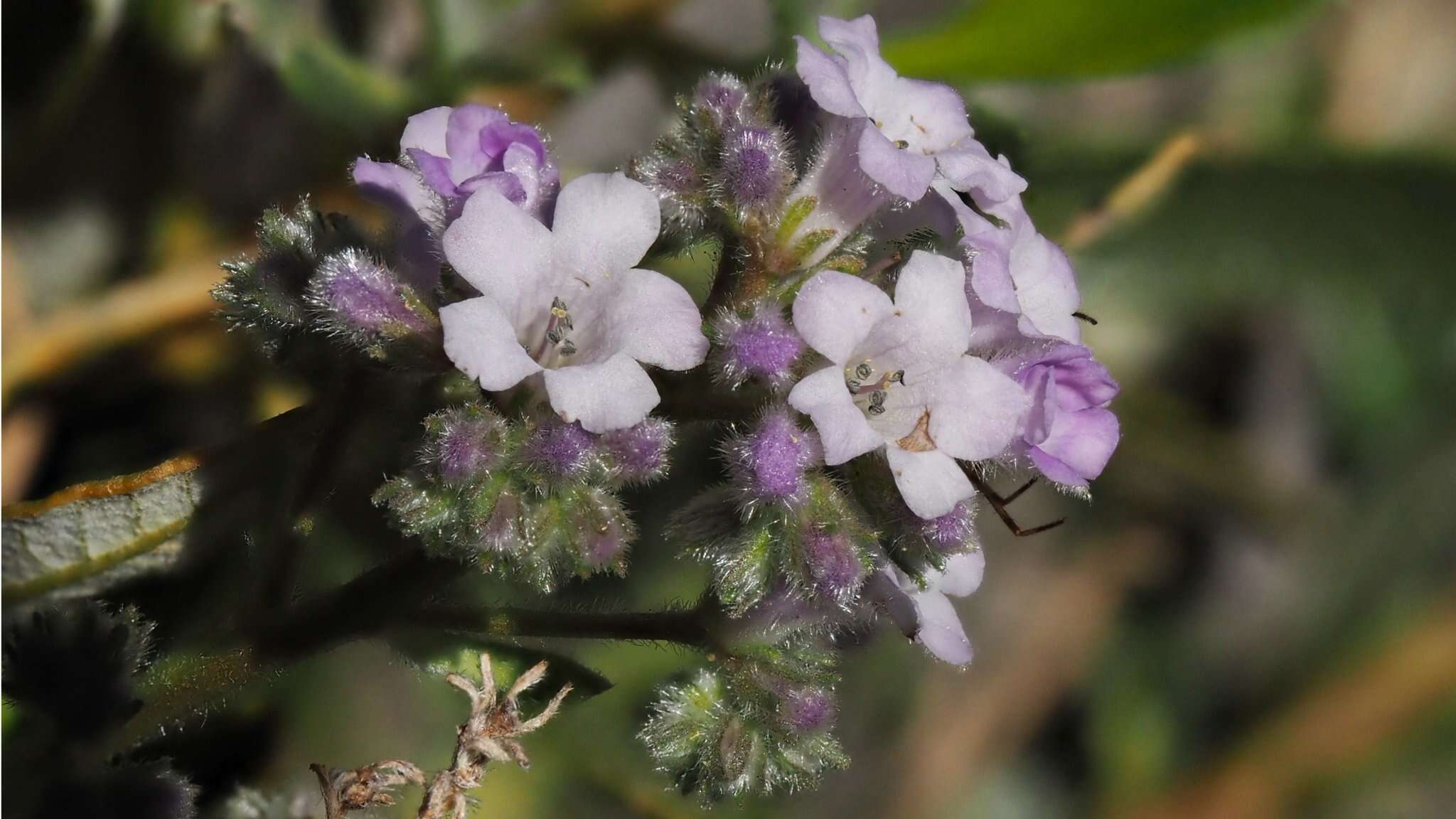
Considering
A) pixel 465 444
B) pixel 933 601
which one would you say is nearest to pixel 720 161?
pixel 465 444

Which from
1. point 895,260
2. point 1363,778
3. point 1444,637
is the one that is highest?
point 895,260

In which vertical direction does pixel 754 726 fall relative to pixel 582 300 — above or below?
below

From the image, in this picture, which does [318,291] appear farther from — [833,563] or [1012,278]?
[1012,278]

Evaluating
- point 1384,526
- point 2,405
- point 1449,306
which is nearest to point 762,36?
point 2,405

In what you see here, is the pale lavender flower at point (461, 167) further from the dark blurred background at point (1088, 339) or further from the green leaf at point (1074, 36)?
the green leaf at point (1074, 36)

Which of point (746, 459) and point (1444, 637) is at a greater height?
point (746, 459)

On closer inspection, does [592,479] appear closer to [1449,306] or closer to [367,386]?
[367,386]

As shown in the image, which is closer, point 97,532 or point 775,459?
point 775,459
